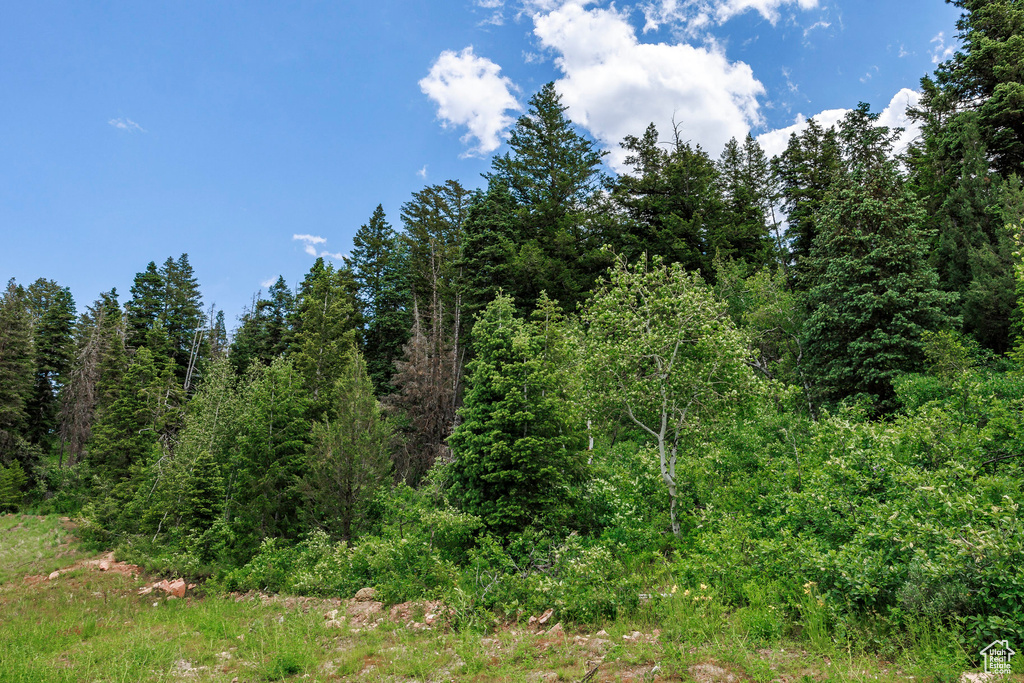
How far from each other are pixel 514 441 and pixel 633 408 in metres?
3.14

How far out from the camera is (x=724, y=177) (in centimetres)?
4125

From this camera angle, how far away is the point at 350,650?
7906mm

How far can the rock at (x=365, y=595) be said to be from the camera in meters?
11.3

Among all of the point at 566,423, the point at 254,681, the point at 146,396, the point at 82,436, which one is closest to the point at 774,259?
the point at 566,423

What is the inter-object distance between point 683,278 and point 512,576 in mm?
8089

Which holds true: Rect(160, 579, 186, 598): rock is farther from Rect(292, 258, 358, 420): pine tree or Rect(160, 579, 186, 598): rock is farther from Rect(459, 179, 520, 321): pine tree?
Rect(459, 179, 520, 321): pine tree

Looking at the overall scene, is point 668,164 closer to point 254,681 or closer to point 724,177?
point 724,177

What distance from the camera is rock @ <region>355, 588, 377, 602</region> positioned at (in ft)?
37.1

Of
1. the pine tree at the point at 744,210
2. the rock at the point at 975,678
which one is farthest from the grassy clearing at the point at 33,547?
the pine tree at the point at 744,210

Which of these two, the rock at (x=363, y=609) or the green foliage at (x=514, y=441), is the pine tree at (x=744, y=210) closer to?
the green foliage at (x=514, y=441)

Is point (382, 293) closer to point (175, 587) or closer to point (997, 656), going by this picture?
point (175, 587)

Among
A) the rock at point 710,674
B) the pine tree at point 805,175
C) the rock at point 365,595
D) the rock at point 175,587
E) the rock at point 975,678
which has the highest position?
the pine tree at point 805,175

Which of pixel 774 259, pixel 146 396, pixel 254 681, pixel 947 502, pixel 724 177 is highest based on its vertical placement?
pixel 724 177

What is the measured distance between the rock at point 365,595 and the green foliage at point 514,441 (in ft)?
9.95
